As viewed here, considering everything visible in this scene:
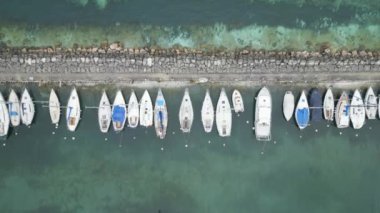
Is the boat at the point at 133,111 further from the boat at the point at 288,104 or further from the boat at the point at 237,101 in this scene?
the boat at the point at 288,104

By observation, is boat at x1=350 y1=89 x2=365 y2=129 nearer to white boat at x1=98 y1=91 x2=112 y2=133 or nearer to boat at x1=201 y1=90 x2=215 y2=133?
boat at x1=201 y1=90 x2=215 y2=133

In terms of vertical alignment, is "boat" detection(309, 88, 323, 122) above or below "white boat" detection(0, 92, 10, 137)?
above

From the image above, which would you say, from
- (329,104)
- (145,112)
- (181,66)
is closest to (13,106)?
(145,112)

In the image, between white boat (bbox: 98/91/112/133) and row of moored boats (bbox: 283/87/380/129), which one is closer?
white boat (bbox: 98/91/112/133)

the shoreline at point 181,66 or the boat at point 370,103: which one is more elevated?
the shoreline at point 181,66

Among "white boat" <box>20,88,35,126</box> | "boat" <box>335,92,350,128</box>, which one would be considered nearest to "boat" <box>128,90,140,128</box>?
"white boat" <box>20,88,35,126</box>

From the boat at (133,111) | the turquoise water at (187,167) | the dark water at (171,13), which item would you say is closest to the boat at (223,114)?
the turquoise water at (187,167)
